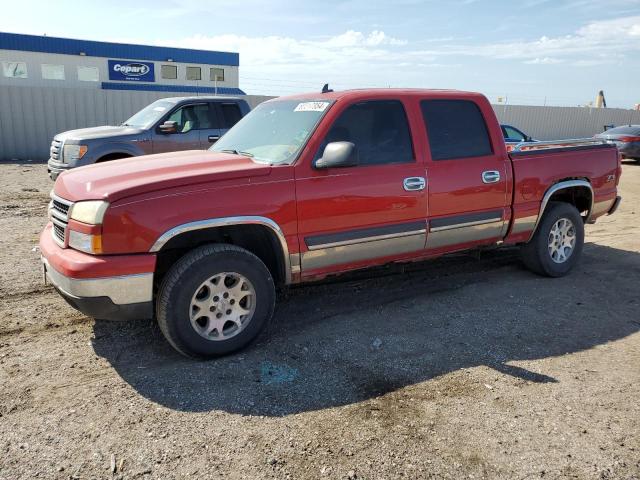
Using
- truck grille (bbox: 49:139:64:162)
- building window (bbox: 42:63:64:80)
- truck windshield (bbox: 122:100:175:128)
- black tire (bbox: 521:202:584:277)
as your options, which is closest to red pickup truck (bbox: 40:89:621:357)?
black tire (bbox: 521:202:584:277)

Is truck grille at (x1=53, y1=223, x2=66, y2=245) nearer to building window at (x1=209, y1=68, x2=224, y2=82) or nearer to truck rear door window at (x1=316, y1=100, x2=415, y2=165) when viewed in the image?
truck rear door window at (x1=316, y1=100, x2=415, y2=165)

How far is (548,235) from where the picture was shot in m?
5.77

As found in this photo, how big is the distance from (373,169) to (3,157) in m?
16.1

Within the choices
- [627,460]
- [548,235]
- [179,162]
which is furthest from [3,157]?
[627,460]

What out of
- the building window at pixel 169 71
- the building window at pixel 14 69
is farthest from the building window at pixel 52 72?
the building window at pixel 169 71

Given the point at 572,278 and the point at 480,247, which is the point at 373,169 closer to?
the point at 480,247

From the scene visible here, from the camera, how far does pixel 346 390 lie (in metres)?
3.53

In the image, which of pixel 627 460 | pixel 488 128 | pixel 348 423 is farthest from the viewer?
pixel 488 128

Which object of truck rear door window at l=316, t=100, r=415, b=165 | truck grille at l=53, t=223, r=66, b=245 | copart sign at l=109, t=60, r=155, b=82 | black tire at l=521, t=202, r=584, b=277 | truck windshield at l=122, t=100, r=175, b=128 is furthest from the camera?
copart sign at l=109, t=60, r=155, b=82

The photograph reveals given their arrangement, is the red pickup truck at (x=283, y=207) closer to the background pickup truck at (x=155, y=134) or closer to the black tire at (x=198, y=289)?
the black tire at (x=198, y=289)

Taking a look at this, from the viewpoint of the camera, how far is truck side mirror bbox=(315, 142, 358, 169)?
3.97 meters

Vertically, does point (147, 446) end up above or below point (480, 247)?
below

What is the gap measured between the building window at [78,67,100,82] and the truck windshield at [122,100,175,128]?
17.9 metres

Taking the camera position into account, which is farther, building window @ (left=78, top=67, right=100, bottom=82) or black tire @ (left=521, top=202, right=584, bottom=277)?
building window @ (left=78, top=67, right=100, bottom=82)
